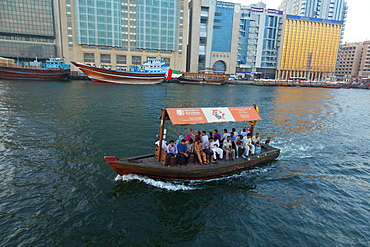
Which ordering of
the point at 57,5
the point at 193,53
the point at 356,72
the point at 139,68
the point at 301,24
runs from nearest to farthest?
the point at 139,68
the point at 57,5
the point at 193,53
the point at 301,24
the point at 356,72

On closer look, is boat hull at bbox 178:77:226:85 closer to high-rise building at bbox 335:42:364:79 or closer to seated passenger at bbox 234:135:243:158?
seated passenger at bbox 234:135:243:158

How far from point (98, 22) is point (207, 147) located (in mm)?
92967

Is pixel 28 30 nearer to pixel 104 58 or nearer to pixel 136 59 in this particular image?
pixel 104 58

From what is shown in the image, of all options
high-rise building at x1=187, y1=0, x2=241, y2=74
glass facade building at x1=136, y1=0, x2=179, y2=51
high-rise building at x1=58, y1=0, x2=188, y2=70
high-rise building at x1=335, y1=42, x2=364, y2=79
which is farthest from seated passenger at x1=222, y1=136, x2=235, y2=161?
high-rise building at x1=335, y1=42, x2=364, y2=79

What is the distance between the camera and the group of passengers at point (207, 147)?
12930 mm

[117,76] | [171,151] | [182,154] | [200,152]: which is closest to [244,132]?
[200,152]

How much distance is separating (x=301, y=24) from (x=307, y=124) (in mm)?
120919

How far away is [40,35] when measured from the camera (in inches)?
3647

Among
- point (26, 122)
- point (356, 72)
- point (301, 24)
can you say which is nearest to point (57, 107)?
point (26, 122)

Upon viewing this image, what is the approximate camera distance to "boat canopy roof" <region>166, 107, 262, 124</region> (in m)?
12.6

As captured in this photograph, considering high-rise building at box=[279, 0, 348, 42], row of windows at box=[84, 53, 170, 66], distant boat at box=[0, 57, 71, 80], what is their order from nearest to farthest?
distant boat at box=[0, 57, 71, 80]
row of windows at box=[84, 53, 170, 66]
high-rise building at box=[279, 0, 348, 42]

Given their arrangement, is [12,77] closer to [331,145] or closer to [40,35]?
[40,35]

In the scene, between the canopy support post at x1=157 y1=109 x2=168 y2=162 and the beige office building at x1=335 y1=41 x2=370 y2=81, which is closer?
the canopy support post at x1=157 y1=109 x2=168 y2=162

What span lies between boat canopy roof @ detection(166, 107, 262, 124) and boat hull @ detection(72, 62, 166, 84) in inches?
2532
